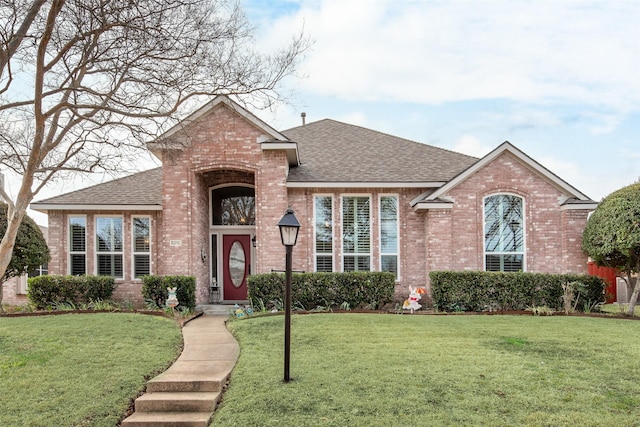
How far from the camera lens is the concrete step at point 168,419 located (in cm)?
611

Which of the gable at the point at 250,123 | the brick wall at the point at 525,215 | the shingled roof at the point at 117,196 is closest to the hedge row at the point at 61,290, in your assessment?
the shingled roof at the point at 117,196

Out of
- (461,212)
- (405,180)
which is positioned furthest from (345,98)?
(461,212)

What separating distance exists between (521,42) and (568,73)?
2.67 meters

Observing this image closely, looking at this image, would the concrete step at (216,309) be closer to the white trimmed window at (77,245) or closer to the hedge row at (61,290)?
the hedge row at (61,290)

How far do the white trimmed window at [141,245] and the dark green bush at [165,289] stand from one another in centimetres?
204

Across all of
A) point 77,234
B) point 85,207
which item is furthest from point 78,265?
point 85,207

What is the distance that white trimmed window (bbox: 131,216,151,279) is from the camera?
51.6ft

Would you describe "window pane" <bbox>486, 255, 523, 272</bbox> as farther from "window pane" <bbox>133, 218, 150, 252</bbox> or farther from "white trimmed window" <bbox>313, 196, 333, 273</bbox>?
"window pane" <bbox>133, 218, 150, 252</bbox>

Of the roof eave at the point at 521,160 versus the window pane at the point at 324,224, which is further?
the window pane at the point at 324,224

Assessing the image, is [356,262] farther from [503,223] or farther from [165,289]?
[165,289]

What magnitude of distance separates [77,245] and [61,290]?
6.75ft

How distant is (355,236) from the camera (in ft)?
50.4

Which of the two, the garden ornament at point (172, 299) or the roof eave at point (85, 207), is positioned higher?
the roof eave at point (85, 207)

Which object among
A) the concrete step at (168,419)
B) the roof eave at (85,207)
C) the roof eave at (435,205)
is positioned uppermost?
the roof eave at (85,207)
